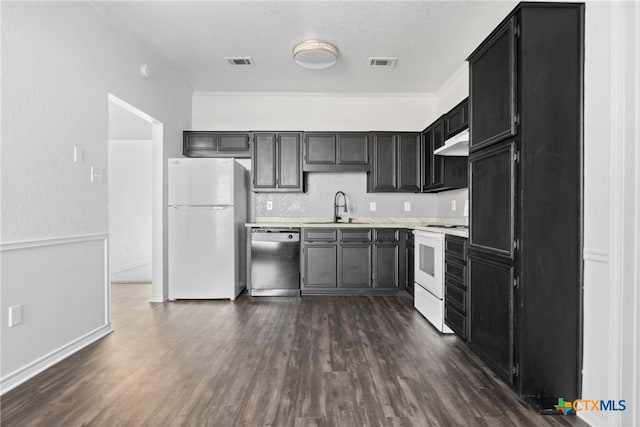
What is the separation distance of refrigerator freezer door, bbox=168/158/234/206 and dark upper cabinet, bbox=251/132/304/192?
65 cm

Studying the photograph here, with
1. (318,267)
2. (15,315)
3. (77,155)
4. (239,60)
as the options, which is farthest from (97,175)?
(318,267)

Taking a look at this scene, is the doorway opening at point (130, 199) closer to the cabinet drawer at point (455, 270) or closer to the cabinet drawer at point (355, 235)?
the cabinet drawer at point (355, 235)

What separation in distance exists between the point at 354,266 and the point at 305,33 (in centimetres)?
268

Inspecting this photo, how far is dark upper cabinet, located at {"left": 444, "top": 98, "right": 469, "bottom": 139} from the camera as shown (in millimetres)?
3156

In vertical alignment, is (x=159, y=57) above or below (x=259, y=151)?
above

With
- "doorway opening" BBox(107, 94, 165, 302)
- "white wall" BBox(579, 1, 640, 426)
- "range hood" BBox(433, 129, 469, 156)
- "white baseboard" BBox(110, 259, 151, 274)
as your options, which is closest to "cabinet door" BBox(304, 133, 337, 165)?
"range hood" BBox(433, 129, 469, 156)

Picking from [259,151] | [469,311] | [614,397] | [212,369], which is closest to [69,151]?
[212,369]

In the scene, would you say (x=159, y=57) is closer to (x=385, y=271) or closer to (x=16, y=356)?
(x=16, y=356)

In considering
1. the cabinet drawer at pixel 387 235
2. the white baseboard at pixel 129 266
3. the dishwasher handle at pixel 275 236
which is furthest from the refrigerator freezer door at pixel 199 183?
the white baseboard at pixel 129 266

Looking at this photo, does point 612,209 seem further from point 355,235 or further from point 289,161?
point 289,161

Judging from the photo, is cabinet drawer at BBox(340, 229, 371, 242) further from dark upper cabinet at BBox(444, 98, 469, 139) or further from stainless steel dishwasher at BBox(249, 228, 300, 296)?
dark upper cabinet at BBox(444, 98, 469, 139)

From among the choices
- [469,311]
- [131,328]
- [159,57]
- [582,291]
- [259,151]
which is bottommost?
[131,328]

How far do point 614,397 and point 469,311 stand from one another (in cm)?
90

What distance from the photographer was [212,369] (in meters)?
2.25
